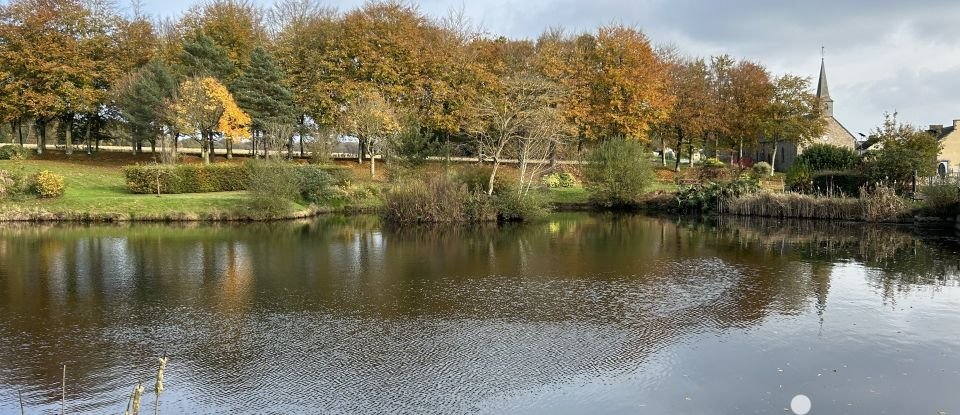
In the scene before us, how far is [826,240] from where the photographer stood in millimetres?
21891

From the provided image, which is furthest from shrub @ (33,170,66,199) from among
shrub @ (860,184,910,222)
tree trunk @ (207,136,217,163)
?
shrub @ (860,184,910,222)

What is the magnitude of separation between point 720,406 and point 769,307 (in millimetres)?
5187

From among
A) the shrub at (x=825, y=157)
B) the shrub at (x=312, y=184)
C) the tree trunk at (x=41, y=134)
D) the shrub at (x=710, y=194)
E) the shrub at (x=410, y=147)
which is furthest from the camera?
the shrub at (x=825, y=157)

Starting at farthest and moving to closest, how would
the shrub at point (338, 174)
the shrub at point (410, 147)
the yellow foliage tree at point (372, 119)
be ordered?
the yellow foliage tree at point (372, 119) → the shrub at point (410, 147) → the shrub at point (338, 174)

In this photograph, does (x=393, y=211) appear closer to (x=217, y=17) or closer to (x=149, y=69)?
(x=149, y=69)

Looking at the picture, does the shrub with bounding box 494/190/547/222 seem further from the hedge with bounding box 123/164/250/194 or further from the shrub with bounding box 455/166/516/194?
the hedge with bounding box 123/164/250/194

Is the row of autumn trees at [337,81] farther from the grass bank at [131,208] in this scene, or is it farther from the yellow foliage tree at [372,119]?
the grass bank at [131,208]

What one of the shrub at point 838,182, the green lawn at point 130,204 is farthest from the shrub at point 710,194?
the green lawn at point 130,204

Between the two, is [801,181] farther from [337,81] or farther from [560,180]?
[337,81]

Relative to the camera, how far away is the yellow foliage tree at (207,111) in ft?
121

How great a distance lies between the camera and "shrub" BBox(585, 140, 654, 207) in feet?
116

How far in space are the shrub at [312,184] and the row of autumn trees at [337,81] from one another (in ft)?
15.1

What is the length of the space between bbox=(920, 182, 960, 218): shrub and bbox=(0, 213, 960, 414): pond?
344 inches

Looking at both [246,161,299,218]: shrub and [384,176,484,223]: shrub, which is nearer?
[384,176,484,223]: shrub
